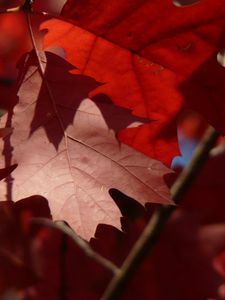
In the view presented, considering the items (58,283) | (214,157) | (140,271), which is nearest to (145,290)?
(140,271)

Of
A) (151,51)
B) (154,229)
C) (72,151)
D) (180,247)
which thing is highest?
(151,51)

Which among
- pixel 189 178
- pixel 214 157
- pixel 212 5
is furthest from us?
pixel 214 157

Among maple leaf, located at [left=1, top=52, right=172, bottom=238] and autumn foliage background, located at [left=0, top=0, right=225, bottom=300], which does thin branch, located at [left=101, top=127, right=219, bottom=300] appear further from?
maple leaf, located at [left=1, top=52, right=172, bottom=238]

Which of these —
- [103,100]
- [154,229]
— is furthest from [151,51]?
[154,229]

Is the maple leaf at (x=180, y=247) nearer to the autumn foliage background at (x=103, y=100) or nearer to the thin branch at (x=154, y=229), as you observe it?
the thin branch at (x=154, y=229)

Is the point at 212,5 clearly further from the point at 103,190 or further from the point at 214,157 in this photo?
the point at 214,157

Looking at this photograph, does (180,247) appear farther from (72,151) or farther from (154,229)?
(72,151)
